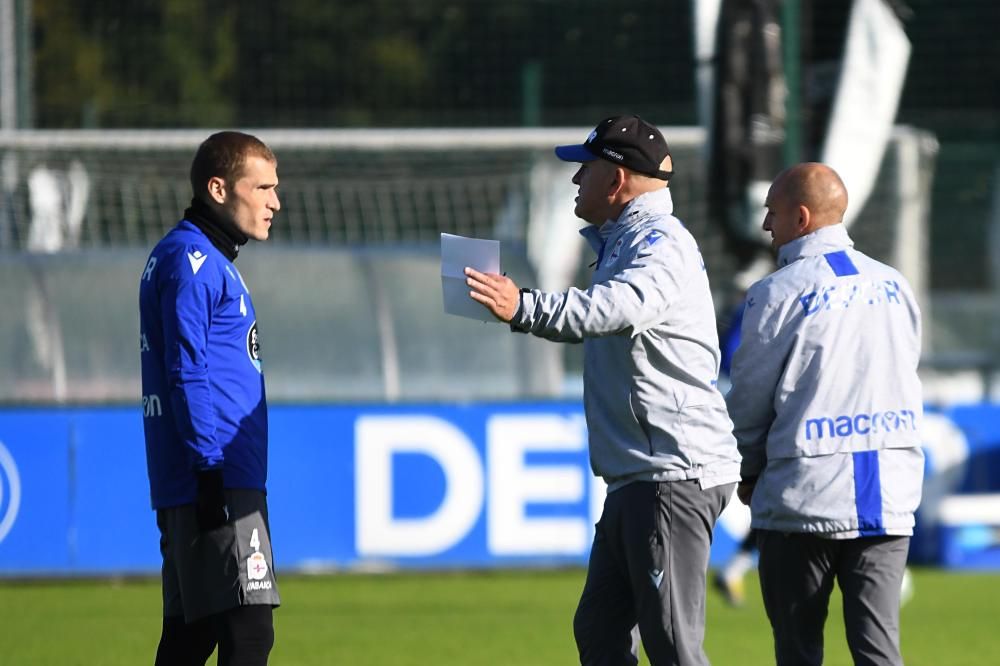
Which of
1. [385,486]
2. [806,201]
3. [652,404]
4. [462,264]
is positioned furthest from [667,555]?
[385,486]

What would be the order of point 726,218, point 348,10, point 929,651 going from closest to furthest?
point 929,651, point 726,218, point 348,10

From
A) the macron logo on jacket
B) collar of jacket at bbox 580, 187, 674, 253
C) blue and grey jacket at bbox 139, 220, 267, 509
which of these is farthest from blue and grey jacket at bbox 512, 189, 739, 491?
the macron logo on jacket

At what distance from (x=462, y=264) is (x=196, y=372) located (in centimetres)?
88

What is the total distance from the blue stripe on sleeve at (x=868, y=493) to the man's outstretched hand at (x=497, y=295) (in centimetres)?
120

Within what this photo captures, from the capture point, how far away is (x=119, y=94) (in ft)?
73.9

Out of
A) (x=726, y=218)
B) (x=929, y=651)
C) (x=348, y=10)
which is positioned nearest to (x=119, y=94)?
(x=348, y=10)

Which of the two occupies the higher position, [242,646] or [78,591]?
[242,646]

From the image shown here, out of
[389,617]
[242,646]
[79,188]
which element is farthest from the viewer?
[79,188]

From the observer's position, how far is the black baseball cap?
5.02m

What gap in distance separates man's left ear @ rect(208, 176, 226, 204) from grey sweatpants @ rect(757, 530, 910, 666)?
2.03 metres

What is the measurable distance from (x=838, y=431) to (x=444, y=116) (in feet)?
73.1

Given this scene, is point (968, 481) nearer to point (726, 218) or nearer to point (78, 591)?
point (726, 218)

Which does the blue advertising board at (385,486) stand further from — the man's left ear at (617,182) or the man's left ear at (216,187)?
the man's left ear at (617,182)

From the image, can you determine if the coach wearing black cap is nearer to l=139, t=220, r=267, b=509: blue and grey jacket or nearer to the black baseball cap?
the black baseball cap
